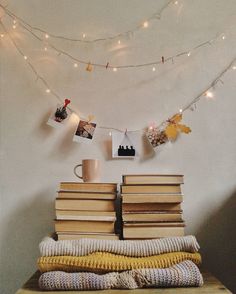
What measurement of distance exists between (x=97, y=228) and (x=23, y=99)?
575 millimetres

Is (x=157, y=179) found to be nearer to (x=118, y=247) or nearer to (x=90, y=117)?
(x=118, y=247)

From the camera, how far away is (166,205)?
3.59 feet

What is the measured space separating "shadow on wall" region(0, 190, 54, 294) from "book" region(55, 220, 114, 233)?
23cm

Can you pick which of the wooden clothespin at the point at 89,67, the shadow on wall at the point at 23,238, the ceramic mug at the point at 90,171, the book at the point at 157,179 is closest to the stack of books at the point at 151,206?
the book at the point at 157,179

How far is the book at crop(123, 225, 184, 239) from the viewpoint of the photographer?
1.05m

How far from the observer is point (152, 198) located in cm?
108

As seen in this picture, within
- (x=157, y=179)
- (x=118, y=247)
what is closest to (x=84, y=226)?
(x=118, y=247)

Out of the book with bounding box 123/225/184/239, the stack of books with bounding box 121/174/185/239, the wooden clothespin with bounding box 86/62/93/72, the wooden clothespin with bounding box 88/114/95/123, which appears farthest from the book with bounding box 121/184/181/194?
the wooden clothespin with bounding box 86/62/93/72

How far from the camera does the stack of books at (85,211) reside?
1054mm

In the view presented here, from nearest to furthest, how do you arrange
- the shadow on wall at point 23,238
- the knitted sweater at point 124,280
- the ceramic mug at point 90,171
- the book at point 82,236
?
the knitted sweater at point 124,280
the book at point 82,236
the ceramic mug at point 90,171
the shadow on wall at point 23,238

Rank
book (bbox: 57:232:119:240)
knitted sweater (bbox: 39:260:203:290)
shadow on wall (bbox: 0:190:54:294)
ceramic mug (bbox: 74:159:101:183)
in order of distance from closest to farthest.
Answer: knitted sweater (bbox: 39:260:203:290) < book (bbox: 57:232:119:240) < ceramic mug (bbox: 74:159:101:183) < shadow on wall (bbox: 0:190:54:294)

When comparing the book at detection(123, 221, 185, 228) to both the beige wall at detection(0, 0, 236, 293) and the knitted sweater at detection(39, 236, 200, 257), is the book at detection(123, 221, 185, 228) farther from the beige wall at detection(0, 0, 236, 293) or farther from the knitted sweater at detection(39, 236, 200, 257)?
the beige wall at detection(0, 0, 236, 293)

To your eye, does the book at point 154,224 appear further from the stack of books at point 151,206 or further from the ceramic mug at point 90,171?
the ceramic mug at point 90,171

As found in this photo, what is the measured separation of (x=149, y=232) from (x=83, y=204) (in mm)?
210
